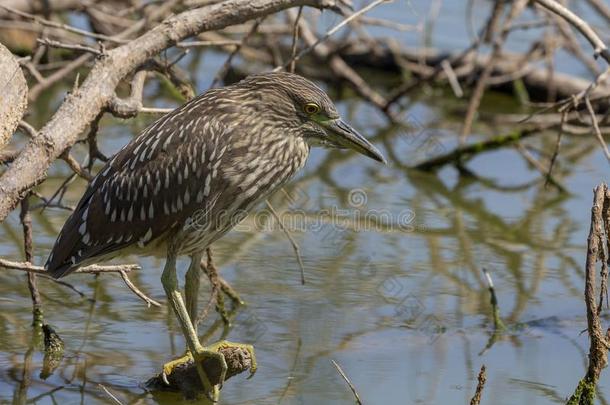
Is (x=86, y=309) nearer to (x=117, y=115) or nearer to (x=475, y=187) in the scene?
(x=117, y=115)

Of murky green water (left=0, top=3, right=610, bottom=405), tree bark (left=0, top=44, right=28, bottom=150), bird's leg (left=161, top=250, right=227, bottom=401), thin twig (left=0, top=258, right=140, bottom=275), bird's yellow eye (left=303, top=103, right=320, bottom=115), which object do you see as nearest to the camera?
thin twig (left=0, top=258, right=140, bottom=275)

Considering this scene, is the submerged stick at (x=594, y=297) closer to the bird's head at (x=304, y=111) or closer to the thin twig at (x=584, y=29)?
the bird's head at (x=304, y=111)

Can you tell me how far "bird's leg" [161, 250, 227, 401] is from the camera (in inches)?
211

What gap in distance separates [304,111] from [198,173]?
58cm

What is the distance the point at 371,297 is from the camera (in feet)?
22.8

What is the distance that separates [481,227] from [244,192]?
336 centimetres

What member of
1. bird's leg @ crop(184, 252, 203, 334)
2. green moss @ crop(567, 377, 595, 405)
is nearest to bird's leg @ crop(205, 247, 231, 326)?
bird's leg @ crop(184, 252, 203, 334)

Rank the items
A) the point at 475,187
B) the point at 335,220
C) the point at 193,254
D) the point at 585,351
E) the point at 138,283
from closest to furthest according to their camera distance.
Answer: the point at 193,254 < the point at 585,351 < the point at 138,283 < the point at 335,220 < the point at 475,187

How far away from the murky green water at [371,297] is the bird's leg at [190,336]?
0.18 metres

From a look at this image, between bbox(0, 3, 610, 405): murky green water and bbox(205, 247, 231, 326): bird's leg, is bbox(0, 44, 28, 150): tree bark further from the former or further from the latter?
bbox(205, 247, 231, 326): bird's leg

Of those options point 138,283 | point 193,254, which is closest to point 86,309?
point 138,283

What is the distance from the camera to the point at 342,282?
7180mm

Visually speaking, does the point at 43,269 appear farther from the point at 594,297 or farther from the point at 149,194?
the point at 594,297

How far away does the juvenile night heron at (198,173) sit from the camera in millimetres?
5387
